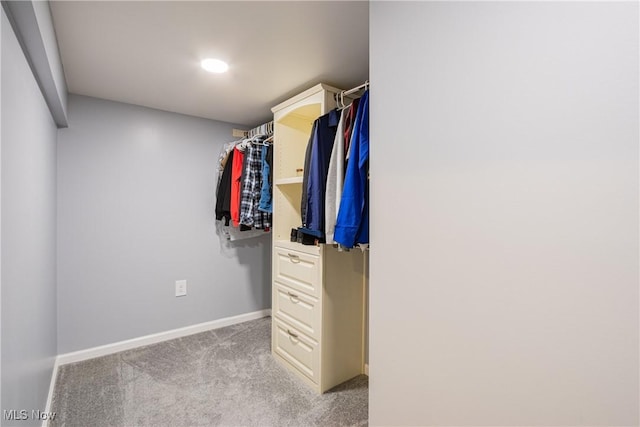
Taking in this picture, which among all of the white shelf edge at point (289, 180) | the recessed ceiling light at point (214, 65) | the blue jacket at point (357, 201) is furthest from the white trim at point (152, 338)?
the recessed ceiling light at point (214, 65)

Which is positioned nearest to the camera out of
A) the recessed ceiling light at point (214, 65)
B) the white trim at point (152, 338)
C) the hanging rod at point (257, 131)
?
the recessed ceiling light at point (214, 65)

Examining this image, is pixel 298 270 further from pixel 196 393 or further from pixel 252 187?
pixel 196 393

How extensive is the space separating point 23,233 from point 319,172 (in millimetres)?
1336

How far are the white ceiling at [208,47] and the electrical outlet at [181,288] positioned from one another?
153cm

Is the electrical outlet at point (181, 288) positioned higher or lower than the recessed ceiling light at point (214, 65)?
lower

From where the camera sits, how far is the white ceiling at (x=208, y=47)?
4.18ft

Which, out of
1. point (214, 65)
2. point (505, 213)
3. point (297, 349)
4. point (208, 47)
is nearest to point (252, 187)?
point (214, 65)

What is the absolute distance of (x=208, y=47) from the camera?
60.6 inches

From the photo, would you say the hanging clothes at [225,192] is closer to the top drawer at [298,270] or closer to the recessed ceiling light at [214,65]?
the top drawer at [298,270]

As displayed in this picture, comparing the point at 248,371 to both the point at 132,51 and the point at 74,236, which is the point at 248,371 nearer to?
the point at 74,236

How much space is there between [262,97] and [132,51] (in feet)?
2.82

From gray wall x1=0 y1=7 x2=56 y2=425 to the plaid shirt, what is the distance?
1.18 metres

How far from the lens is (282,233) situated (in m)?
2.28

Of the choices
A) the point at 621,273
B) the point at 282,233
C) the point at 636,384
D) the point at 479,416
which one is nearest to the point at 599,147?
the point at 621,273
